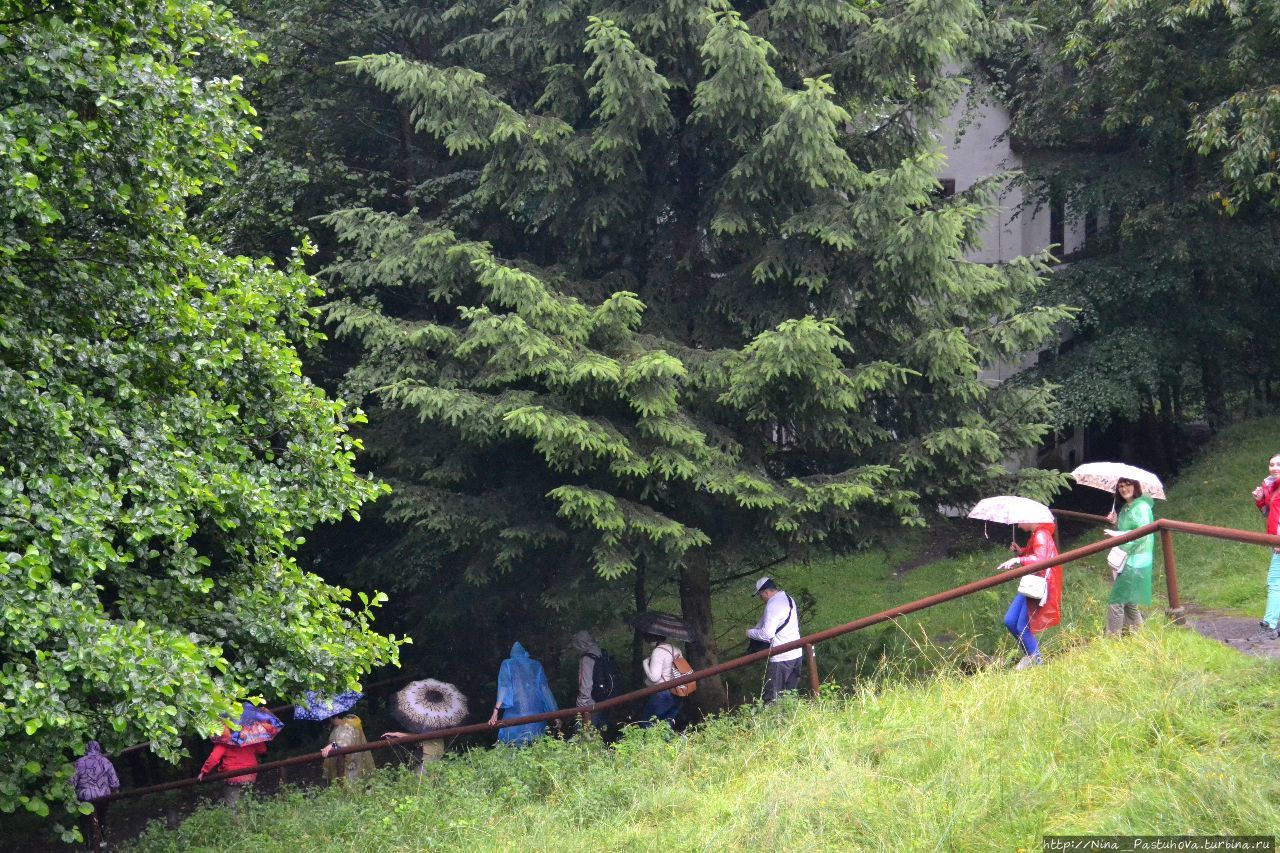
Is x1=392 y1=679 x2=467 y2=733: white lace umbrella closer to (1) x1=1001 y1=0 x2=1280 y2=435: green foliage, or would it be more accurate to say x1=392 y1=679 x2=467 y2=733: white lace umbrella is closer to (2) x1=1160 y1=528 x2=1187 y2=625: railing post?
(2) x1=1160 y1=528 x2=1187 y2=625: railing post

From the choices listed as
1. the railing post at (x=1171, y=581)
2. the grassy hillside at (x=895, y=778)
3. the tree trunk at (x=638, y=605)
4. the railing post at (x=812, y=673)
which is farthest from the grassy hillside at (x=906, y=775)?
the tree trunk at (x=638, y=605)

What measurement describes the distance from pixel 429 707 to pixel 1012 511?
16.8 feet

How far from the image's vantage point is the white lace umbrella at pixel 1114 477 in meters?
8.70

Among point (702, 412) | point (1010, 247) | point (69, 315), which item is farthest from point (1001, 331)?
point (1010, 247)

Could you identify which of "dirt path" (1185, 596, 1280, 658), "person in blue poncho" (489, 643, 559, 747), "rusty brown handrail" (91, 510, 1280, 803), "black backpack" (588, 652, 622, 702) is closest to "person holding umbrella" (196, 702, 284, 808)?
"rusty brown handrail" (91, 510, 1280, 803)

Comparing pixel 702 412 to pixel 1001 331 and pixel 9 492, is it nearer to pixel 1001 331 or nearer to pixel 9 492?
pixel 1001 331

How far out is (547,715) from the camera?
931cm

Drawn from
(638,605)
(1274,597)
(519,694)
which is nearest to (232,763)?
(519,694)

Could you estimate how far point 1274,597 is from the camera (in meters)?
8.10

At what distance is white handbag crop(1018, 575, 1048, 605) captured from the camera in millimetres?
8203

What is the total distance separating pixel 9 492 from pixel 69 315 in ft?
5.25

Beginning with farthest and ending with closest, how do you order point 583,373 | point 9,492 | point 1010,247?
1. point 1010,247
2. point 583,373
3. point 9,492

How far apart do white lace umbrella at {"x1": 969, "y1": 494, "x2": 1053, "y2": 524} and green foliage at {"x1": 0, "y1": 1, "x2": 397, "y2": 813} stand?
473 cm

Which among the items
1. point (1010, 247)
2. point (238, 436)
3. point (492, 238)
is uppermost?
point (1010, 247)
